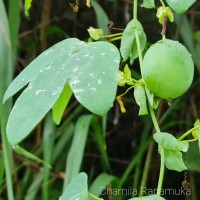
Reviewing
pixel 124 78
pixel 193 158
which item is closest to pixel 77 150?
pixel 193 158

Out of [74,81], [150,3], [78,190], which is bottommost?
[78,190]

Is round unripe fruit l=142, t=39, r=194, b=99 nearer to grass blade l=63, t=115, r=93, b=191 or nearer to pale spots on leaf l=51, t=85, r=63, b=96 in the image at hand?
pale spots on leaf l=51, t=85, r=63, b=96

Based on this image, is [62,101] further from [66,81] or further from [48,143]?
[48,143]

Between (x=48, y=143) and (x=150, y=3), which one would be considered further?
(x=48, y=143)

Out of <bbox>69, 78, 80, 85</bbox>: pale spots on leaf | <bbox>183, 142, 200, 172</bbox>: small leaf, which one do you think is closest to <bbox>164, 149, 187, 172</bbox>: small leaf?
<bbox>69, 78, 80, 85</bbox>: pale spots on leaf

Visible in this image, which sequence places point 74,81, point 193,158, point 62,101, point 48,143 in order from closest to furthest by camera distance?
point 74,81 < point 62,101 < point 193,158 < point 48,143
